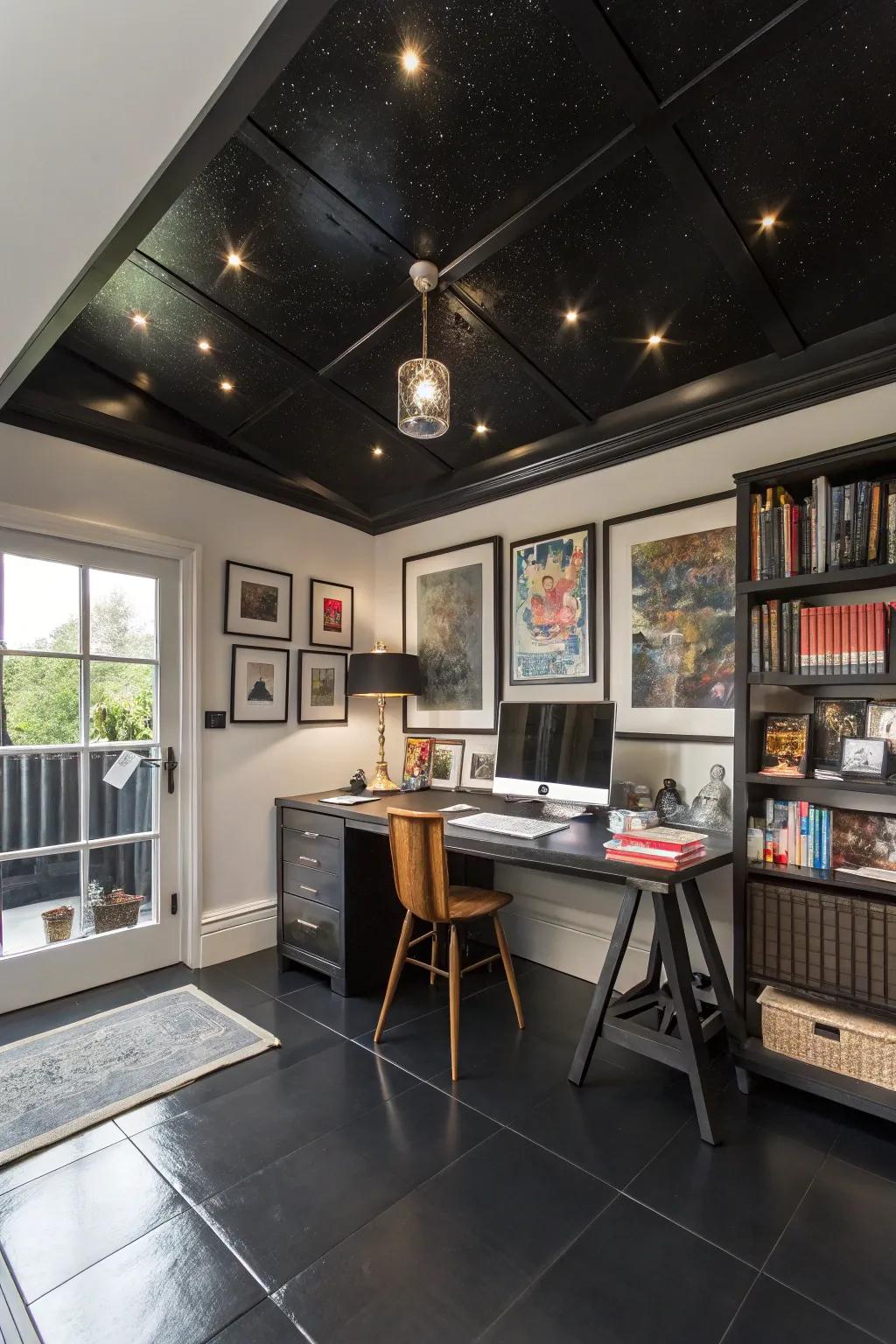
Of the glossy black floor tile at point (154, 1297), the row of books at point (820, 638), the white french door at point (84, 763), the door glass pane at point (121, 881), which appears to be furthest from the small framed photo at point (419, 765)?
the glossy black floor tile at point (154, 1297)

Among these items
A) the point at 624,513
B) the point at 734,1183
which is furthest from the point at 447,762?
the point at 734,1183

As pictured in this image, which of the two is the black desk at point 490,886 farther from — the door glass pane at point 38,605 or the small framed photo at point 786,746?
the door glass pane at point 38,605

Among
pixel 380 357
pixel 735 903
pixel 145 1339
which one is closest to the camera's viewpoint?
pixel 145 1339

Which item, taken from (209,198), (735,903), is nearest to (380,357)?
(209,198)

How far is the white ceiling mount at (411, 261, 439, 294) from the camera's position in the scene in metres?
2.14

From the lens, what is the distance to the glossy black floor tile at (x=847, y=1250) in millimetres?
1334

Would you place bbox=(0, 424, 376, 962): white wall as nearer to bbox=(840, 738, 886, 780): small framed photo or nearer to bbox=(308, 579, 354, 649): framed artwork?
bbox=(308, 579, 354, 649): framed artwork

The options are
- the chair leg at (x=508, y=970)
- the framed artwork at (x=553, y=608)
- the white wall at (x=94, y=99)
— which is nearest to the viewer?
the white wall at (x=94, y=99)

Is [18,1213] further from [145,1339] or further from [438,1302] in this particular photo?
[438,1302]

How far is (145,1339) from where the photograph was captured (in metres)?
1.27

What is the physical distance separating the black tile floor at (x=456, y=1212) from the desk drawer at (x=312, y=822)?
2.82 feet

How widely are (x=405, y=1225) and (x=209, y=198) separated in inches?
113

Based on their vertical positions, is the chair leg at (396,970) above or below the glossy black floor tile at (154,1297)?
above

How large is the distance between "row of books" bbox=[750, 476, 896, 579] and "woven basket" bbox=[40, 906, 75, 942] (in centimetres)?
302
